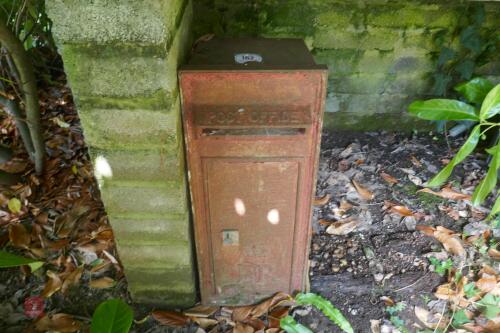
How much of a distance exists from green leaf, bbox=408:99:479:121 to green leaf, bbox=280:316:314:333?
103 centimetres

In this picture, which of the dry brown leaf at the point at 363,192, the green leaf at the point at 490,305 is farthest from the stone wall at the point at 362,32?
the green leaf at the point at 490,305

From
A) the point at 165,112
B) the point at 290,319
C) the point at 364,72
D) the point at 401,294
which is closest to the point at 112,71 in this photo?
the point at 165,112

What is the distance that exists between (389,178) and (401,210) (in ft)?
1.01

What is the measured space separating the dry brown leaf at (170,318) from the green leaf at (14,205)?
1.08 meters

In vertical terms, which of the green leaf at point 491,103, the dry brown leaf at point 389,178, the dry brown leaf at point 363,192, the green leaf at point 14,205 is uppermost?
the green leaf at point 491,103

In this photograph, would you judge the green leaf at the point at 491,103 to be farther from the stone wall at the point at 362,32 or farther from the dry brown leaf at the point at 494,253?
the stone wall at the point at 362,32

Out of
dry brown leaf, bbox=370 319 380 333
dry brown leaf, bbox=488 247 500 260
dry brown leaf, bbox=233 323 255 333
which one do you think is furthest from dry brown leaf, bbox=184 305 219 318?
dry brown leaf, bbox=488 247 500 260

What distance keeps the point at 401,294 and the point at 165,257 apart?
1184 millimetres

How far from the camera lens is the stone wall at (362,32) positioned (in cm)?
247

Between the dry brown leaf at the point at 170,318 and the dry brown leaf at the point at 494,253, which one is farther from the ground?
the dry brown leaf at the point at 494,253

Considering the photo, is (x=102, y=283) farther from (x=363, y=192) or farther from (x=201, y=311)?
(x=363, y=192)

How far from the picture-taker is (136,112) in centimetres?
135

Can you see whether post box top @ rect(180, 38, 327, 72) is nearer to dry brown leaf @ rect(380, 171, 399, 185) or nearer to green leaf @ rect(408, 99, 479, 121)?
green leaf @ rect(408, 99, 479, 121)

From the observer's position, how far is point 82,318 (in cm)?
190
